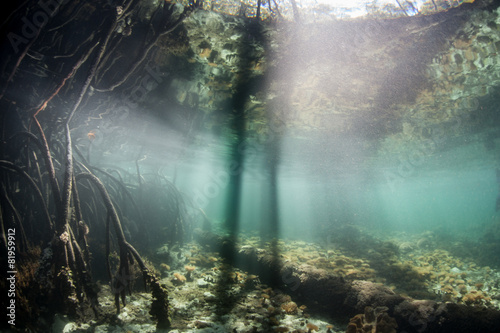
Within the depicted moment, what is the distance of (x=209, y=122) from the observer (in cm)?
1352

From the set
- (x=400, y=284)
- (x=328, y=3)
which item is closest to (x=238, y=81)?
(x=328, y=3)

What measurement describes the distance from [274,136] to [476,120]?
12.1 metres

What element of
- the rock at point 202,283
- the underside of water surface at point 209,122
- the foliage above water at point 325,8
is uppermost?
the foliage above water at point 325,8

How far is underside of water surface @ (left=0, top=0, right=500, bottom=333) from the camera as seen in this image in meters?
3.67

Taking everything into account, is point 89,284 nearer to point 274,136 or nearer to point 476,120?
point 274,136

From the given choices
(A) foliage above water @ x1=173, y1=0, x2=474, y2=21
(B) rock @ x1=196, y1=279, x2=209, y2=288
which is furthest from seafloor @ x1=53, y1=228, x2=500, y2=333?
(A) foliage above water @ x1=173, y1=0, x2=474, y2=21

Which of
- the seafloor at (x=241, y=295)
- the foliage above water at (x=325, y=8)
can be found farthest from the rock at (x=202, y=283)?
the foliage above water at (x=325, y=8)

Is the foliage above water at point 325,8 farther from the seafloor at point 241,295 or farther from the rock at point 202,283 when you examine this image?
the rock at point 202,283

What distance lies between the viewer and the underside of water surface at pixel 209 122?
367 cm

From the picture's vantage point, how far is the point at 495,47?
7410mm

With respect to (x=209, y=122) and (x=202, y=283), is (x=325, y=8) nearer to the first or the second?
(x=202, y=283)

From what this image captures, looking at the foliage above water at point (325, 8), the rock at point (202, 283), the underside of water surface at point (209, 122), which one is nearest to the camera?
the underside of water surface at point (209, 122)

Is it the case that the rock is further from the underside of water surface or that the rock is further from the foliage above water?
the foliage above water

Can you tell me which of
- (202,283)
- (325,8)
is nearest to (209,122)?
(325,8)
